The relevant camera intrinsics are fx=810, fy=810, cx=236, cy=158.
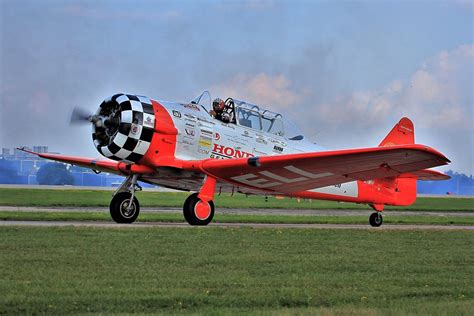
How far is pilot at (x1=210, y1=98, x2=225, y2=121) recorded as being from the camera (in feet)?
60.8

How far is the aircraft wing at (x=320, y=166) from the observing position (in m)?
15.9

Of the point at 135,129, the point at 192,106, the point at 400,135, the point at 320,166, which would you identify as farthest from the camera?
the point at 400,135

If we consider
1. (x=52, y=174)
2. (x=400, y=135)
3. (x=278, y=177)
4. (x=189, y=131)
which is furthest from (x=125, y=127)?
(x=52, y=174)

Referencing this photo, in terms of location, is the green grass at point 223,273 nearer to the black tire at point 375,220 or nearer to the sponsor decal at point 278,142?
the sponsor decal at point 278,142

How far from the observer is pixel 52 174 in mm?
53594

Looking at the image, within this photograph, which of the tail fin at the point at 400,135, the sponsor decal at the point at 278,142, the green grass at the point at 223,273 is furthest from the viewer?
the tail fin at the point at 400,135

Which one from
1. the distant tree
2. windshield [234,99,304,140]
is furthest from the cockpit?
the distant tree

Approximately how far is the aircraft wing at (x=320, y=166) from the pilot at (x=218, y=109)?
1.49m

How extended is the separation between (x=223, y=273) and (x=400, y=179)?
14053 millimetres

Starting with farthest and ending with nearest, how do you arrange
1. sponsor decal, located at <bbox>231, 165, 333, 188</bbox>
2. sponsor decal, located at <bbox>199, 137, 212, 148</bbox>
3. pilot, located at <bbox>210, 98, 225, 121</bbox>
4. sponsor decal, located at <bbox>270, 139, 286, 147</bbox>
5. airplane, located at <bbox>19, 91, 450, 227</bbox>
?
sponsor decal, located at <bbox>270, 139, 286, 147</bbox>
pilot, located at <bbox>210, 98, 225, 121</bbox>
sponsor decal, located at <bbox>199, 137, 212, 148</bbox>
sponsor decal, located at <bbox>231, 165, 333, 188</bbox>
airplane, located at <bbox>19, 91, 450, 227</bbox>

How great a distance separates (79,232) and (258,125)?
6.32 m

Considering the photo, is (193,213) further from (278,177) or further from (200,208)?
(278,177)

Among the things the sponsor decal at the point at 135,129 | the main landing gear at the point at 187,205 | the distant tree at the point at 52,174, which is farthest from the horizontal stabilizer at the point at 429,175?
the distant tree at the point at 52,174

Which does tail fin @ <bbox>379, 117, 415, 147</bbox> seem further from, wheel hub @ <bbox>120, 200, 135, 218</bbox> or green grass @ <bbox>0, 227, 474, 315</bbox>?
wheel hub @ <bbox>120, 200, 135, 218</bbox>
